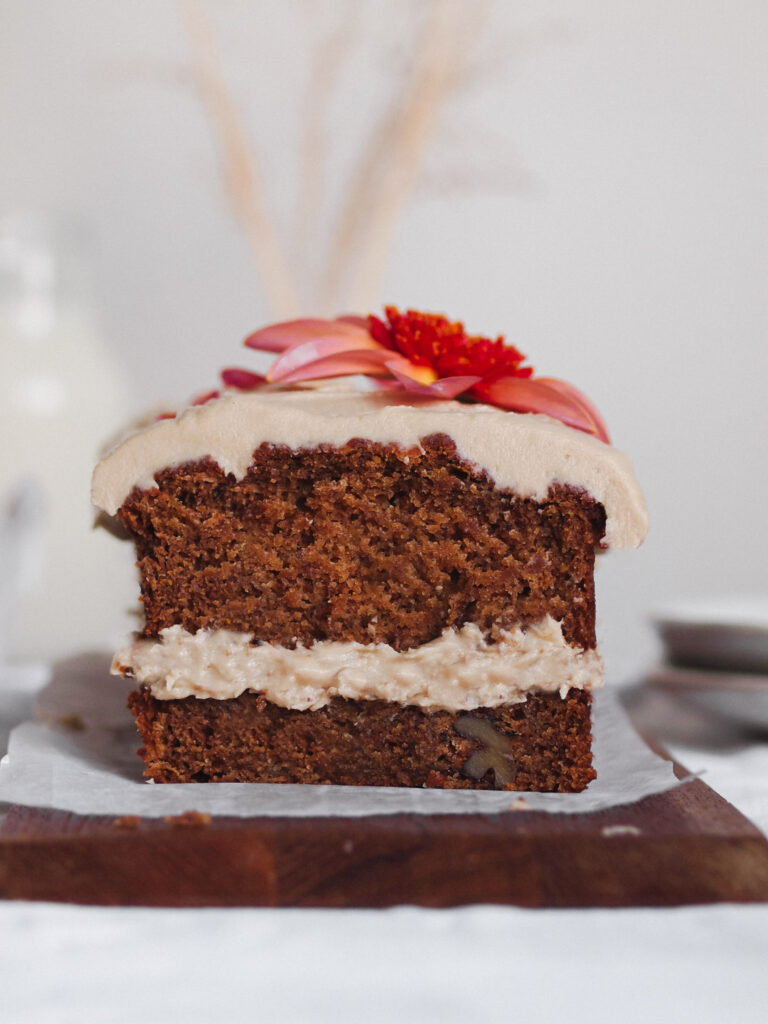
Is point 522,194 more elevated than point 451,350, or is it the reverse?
point 522,194

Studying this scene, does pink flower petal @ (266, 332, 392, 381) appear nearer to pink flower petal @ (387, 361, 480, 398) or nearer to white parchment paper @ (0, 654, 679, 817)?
pink flower petal @ (387, 361, 480, 398)

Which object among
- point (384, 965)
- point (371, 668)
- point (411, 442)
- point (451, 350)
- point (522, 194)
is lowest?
point (384, 965)

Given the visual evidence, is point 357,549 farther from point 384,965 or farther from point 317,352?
point 384,965

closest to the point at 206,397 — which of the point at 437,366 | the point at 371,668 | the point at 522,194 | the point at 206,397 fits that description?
the point at 206,397

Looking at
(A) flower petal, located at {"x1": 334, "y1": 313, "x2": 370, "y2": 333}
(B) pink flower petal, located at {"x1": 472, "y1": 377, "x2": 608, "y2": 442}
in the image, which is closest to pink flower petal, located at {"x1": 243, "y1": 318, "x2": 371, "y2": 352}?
(A) flower petal, located at {"x1": 334, "y1": 313, "x2": 370, "y2": 333}

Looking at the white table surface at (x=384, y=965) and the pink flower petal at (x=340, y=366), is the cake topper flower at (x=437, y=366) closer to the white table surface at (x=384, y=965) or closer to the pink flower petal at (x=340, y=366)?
the pink flower petal at (x=340, y=366)

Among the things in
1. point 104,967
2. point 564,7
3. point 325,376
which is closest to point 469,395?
point 325,376
